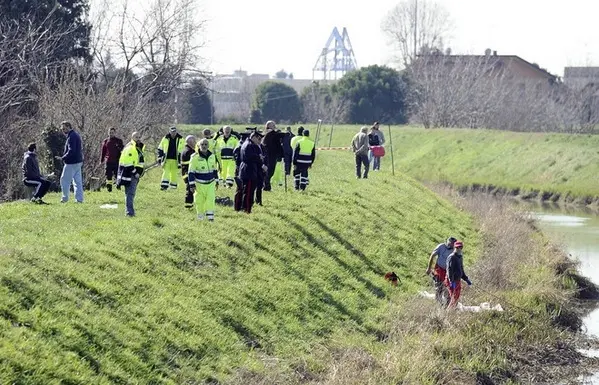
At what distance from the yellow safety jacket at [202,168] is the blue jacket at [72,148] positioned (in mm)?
3795

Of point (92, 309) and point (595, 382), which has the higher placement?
point (92, 309)

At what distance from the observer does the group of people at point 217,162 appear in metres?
20.3

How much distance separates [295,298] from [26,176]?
7.50 meters

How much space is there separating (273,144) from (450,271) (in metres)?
7.65

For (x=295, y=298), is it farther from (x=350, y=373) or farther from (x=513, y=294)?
(x=513, y=294)

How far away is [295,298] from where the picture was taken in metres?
18.0

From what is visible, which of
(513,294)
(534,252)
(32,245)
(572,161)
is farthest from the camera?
(572,161)

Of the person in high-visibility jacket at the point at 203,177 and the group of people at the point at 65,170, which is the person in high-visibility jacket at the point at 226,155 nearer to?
the group of people at the point at 65,170

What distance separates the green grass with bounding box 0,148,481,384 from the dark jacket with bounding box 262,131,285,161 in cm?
105

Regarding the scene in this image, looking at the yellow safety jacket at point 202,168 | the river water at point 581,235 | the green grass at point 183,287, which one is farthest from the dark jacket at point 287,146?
the river water at point 581,235

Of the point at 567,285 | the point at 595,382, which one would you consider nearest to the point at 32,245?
the point at 595,382

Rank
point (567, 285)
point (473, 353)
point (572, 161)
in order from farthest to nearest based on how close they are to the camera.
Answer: point (572, 161)
point (567, 285)
point (473, 353)

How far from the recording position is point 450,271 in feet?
65.0

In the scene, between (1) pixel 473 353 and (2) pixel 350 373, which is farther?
(1) pixel 473 353
